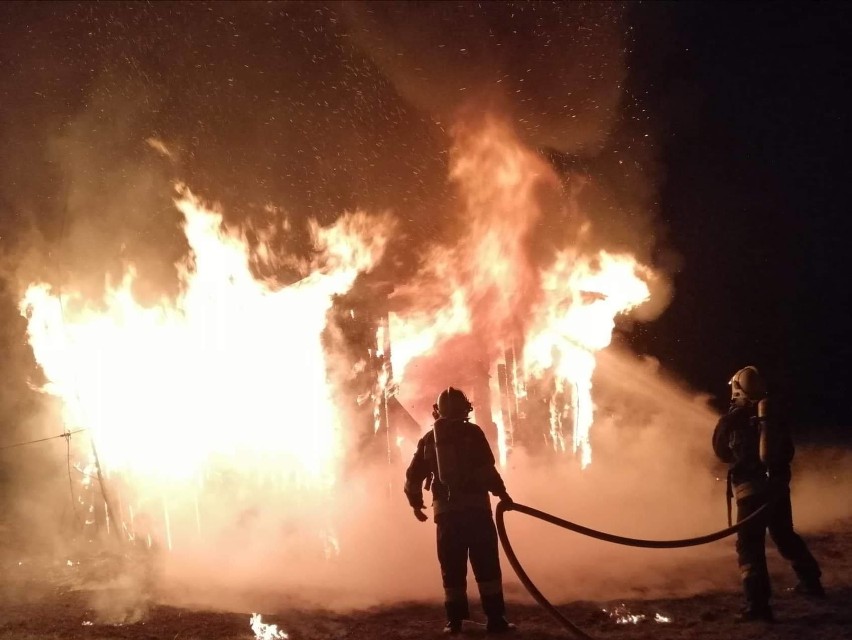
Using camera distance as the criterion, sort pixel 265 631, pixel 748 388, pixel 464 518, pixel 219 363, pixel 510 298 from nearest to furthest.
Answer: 1. pixel 464 518
2. pixel 748 388
3. pixel 265 631
4. pixel 219 363
5. pixel 510 298

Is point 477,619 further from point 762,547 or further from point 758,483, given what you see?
point 758,483

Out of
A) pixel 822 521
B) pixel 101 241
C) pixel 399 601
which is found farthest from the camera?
pixel 101 241

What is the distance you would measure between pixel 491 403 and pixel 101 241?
7.01 m

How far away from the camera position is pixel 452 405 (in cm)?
504

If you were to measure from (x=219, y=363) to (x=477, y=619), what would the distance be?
5.38 metres

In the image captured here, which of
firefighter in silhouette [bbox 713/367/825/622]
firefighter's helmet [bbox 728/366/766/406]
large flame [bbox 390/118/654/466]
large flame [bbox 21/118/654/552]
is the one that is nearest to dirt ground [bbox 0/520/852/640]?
firefighter in silhouette [bbox 713/367/825/622]

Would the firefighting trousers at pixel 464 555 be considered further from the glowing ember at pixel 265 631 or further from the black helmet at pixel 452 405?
the glowing ember at pixel 265 631

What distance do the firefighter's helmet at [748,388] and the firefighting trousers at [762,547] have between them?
2.38 ft

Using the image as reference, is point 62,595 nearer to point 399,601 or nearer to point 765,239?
point 399,601

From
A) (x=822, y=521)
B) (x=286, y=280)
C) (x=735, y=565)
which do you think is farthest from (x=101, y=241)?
(x=822, y=521)

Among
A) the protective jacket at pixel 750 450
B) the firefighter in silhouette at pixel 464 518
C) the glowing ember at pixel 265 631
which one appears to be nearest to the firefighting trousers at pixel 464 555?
the firefighter in silhouette at pixel 464 518

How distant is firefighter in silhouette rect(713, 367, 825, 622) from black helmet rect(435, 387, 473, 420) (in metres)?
2.06

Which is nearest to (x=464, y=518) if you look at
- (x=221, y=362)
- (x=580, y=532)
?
(x=580, y=532)

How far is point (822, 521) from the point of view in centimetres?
771
